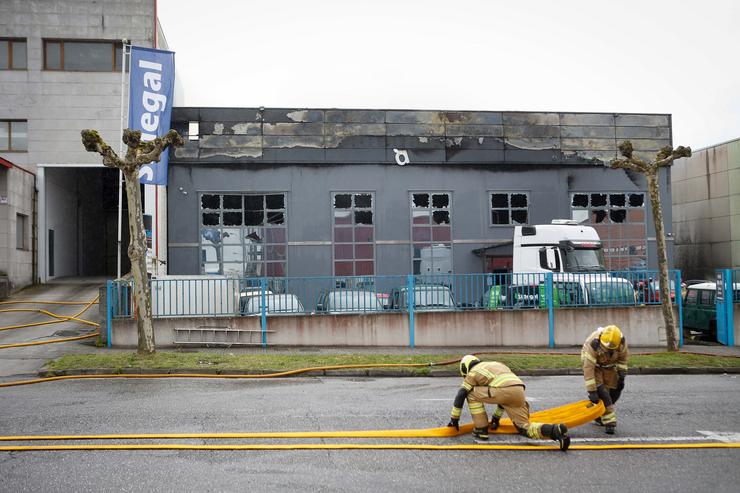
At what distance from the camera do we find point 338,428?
8.78 m

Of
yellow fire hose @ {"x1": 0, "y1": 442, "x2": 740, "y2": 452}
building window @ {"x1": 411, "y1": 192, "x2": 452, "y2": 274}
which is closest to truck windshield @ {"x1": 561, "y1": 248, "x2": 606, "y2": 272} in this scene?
building window @ {"x1": 411, "y1": 192, "x2": 452, "y2": 274}

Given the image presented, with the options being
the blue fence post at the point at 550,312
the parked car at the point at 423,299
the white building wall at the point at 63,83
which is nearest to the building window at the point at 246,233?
the white building wall at the point at 63,83

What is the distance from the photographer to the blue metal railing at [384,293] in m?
17.7

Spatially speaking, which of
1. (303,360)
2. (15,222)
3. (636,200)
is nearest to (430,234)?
(636,200)

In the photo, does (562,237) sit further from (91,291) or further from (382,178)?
(91,291)

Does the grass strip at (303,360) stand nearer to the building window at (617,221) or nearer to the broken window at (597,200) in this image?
the building window at (617,221)

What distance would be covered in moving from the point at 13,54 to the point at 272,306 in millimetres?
17520

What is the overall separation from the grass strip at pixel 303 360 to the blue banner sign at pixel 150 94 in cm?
880

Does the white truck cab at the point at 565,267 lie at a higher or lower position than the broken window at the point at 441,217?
lower

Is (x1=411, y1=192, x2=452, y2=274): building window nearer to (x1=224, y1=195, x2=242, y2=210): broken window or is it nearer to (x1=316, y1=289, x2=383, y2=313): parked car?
(x1=224, y1=195, x2=242, y2=210): broken window

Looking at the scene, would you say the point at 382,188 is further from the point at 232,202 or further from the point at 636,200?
the point at 636,200

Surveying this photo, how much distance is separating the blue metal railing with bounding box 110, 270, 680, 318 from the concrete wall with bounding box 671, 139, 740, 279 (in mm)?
18646

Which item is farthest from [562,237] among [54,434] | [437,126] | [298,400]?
[54,434]

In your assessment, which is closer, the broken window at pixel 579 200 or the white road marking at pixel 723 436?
the white road marking at pixel 723 436
